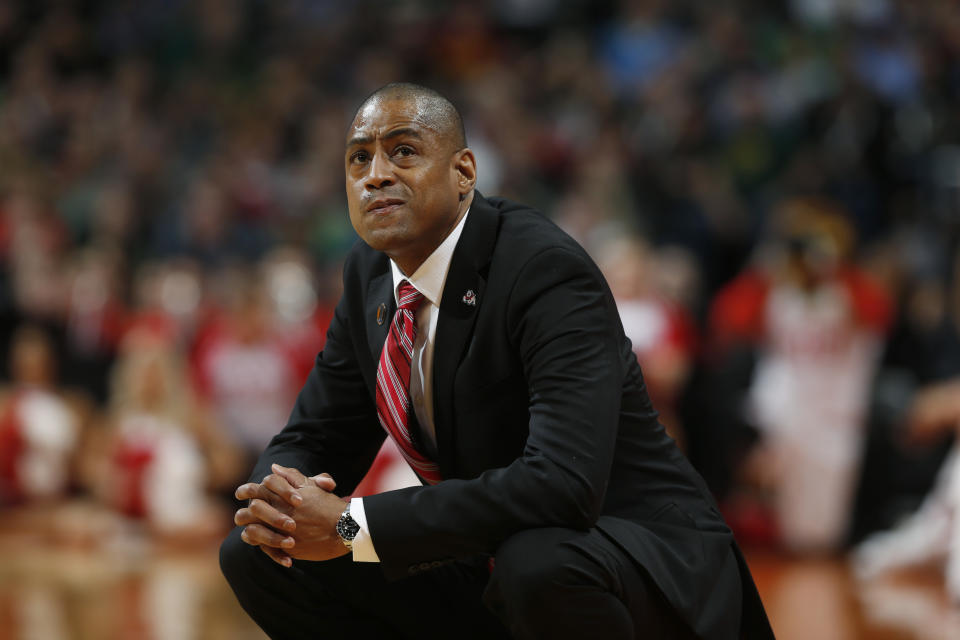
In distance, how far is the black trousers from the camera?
233 cm

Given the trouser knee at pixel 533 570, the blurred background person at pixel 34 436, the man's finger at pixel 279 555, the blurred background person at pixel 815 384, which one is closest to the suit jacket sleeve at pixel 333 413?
the man's finger at pixel 279 555

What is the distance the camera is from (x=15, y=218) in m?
8.72

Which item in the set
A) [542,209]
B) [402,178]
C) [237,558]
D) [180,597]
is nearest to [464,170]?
[402,178]

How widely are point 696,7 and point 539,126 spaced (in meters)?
1.72

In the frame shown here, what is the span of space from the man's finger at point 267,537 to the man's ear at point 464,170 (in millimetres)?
805

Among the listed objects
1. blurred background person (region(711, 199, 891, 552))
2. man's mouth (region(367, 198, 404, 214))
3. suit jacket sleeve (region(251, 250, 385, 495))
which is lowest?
blurred background person (region(711, 199, 891, 552))

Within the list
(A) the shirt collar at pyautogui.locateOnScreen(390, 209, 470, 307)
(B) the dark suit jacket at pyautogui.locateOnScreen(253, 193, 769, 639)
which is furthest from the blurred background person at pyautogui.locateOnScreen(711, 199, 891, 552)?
(A) the shirt collar at pyautogui.locateOnScreen(390, 209, 470, 307)

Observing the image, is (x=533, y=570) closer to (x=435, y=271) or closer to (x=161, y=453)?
(x=435, y=271)

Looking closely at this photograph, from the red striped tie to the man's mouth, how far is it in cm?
18

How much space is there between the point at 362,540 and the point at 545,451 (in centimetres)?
40

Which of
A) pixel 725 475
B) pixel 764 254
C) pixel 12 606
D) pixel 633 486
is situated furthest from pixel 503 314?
pixel 764 254

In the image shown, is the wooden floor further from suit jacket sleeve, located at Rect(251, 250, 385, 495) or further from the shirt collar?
the shirt collar

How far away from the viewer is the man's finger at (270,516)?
243 cm

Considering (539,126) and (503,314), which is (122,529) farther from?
(503,314)
